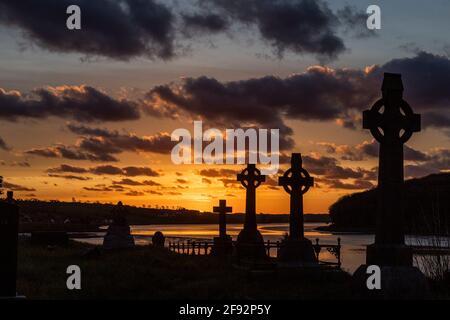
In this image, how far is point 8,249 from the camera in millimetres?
13328

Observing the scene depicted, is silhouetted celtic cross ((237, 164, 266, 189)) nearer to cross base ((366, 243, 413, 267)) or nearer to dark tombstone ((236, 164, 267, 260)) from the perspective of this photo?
dark tombstone ((236, 164, 267, 260))

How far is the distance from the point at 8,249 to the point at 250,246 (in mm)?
17887

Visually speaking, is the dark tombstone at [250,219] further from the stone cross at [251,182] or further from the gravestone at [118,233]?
the gravestone at [118,233]

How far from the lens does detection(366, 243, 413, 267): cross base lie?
1521cm

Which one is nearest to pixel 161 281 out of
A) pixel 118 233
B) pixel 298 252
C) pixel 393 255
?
pixel 298 252

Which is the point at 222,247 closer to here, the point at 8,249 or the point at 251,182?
the point at 251,182

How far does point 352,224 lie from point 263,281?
151m

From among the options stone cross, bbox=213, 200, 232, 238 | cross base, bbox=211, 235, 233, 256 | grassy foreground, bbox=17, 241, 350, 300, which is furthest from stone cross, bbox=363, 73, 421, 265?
stone cross, bbox=213, 200, 232, 238

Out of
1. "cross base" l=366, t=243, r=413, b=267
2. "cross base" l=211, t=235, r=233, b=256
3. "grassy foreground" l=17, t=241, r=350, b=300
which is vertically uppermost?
"cross base" l=366, t=243, r=413, b=267

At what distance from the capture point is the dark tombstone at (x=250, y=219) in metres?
30.3

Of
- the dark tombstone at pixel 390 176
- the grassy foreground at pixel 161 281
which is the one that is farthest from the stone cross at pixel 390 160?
the grassy foreground at pixel 161 281

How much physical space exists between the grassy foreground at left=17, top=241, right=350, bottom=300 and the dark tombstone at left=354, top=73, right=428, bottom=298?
4.76 feet

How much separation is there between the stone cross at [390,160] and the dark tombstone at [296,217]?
22.3 ft

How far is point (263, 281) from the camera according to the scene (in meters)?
20.9
